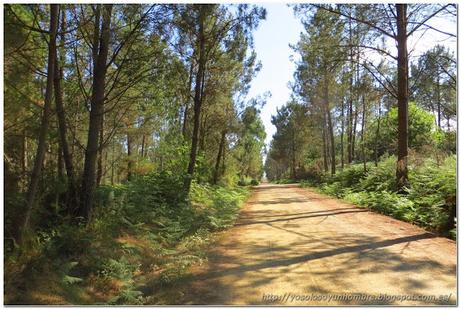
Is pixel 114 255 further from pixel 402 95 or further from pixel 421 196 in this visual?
pixel 402 95

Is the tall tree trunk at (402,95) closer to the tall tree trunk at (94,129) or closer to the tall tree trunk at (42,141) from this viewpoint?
the tall tree trunk at (94,129)

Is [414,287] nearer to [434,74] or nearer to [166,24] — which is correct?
[166,24]

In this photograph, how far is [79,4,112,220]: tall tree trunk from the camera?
328 inches

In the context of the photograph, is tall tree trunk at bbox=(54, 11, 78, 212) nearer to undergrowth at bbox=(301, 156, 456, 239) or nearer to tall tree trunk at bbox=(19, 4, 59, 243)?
tall tree trunk at bbox=(19, 4, 59, 243)

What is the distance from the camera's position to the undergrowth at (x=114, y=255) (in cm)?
501

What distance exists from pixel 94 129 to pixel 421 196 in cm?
953

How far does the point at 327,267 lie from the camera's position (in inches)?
240

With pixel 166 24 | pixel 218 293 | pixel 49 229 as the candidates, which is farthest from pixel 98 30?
pixel 218 293

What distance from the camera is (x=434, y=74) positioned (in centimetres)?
1504

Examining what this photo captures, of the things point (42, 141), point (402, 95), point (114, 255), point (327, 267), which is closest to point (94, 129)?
point (42, 141)

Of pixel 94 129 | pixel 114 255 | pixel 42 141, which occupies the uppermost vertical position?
pixel 94 129

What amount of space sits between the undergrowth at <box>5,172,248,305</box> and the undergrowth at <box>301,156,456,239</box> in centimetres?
506

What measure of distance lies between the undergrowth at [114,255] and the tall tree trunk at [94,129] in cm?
44

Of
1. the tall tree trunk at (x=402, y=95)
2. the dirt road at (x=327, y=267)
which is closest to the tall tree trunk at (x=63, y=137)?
the dirt road at (x=327, y=267)
